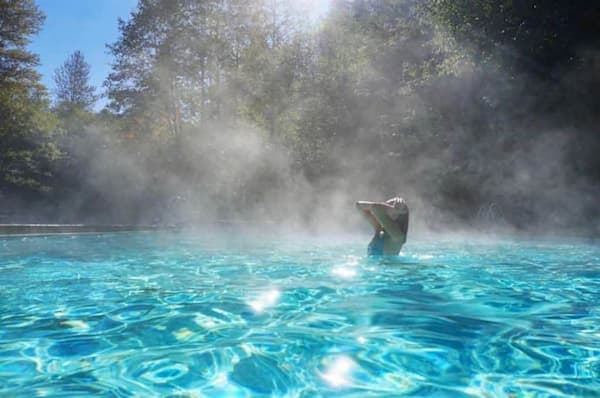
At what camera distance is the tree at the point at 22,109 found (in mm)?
19312

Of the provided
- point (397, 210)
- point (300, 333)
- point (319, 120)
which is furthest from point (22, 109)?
point (300, 333)

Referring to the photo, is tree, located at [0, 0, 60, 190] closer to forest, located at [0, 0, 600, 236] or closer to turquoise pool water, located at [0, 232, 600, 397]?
forest, located at [0, 0, 600, 236]

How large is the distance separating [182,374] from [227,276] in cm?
281

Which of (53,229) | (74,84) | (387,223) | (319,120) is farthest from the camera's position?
(74,84)

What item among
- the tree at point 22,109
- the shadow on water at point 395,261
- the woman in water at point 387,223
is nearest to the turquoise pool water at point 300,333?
the shadow on water at point 395,261

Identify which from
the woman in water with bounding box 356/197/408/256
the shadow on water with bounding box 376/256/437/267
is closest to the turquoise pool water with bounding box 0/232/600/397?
the shadow on water with bounding box 376/256/437/267

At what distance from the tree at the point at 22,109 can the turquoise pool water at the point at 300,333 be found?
16861mm

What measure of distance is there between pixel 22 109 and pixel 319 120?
12828mm

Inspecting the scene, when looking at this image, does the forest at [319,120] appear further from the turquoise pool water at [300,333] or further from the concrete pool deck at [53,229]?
the turquoise pool water at [300,333]

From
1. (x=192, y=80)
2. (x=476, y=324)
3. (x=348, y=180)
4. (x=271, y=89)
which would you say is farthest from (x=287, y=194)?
(x=476, y=324)

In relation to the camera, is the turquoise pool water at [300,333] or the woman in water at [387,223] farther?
the woman in water at [387,223]

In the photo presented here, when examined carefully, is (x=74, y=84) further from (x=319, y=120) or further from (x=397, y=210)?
(x=397, y=210)

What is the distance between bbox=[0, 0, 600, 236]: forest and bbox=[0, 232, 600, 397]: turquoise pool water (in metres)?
10.1

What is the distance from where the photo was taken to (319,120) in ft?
67.5
